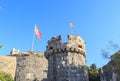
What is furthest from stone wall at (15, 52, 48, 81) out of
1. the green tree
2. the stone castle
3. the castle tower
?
the green tree

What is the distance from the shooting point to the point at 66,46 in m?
25.9

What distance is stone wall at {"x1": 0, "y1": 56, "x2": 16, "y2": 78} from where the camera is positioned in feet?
87.9

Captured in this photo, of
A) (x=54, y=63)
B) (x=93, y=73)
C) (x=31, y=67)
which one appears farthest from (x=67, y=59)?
(x=93, y=73)

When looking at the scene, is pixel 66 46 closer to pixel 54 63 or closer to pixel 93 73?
pixel 54 63

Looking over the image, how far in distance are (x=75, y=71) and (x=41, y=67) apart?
228 inches

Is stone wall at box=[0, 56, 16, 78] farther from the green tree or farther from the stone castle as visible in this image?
the green tree

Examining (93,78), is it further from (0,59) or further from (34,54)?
(0,59)

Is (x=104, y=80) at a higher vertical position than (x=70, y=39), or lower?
lower

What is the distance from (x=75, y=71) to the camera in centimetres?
2483

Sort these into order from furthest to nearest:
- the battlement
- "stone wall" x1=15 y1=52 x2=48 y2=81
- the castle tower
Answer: "stone wall" x1=15 y1=52 x2=48 y2=81 < the battlement < the castle tower

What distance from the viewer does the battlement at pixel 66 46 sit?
2588 centimetres

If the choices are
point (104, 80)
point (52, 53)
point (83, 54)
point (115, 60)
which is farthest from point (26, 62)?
point (115, 60)

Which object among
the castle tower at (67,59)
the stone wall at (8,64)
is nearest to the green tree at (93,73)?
the castle tower at (67,59)

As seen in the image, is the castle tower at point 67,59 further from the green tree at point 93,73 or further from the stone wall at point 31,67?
the green tree at point 93,73
